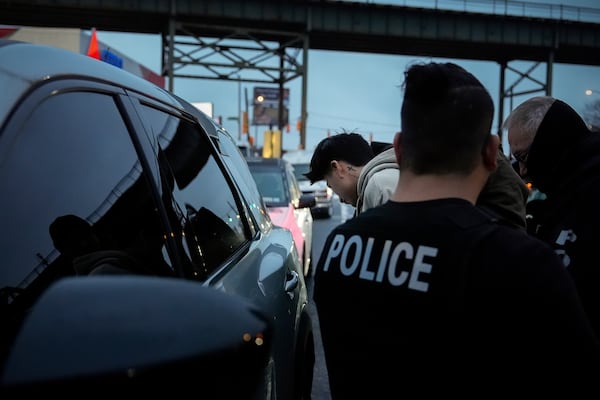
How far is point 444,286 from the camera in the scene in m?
1.14

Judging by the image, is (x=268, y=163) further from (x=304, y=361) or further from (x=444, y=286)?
(x=444, y=286)

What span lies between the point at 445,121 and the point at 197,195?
1131 mm

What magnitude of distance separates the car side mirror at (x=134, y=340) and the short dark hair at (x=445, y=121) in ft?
2.23

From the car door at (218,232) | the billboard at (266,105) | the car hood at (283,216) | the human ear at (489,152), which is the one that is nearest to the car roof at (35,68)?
the car door at (218,232)

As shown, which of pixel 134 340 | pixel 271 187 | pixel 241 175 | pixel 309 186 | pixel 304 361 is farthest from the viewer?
pixel 309 186

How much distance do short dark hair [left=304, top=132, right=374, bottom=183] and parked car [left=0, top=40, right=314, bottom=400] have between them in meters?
0.74

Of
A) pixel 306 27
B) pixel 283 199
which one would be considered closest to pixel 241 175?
pixel 283 199

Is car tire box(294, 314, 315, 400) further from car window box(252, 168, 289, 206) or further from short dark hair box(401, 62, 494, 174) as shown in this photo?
car window box(252, 168, 289, 206)

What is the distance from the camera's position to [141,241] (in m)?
1.64

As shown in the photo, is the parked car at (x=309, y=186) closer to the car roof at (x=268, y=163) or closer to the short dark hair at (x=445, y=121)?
the car roof at (x=268, y=163)

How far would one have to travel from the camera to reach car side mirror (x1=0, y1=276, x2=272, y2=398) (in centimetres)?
62

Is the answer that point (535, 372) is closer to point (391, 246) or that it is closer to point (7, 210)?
point (391, 246)

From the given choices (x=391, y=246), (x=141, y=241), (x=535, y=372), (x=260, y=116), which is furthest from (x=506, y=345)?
(x=260, y=116)

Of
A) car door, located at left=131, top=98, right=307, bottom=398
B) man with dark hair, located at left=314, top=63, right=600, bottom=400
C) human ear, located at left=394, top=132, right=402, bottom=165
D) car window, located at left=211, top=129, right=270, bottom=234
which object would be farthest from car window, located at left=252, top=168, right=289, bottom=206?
man with dark hair, located at left=314, top=63, right=600, bottom=400
